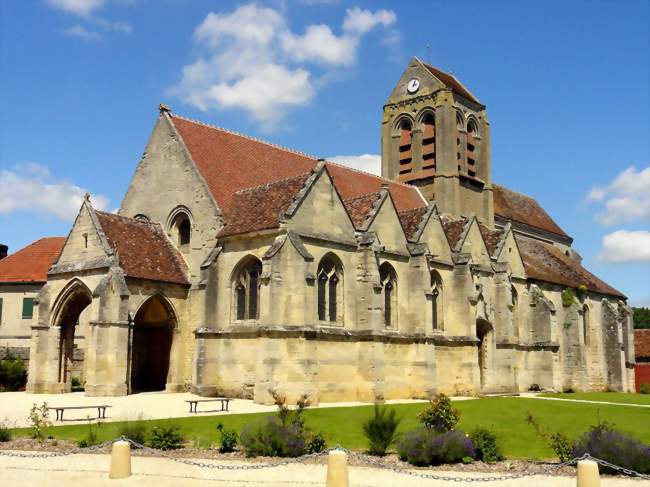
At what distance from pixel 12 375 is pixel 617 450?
26.0 m

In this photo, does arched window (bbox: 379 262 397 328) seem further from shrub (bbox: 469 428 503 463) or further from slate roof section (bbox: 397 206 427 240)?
shrub (bbox: 469 428 503 463)

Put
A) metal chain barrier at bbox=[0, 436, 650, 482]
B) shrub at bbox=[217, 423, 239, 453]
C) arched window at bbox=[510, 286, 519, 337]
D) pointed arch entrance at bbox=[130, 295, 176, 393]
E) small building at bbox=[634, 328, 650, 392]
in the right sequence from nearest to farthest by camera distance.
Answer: metal chain barrier at bbox=[0, 436, 650, 482] → shrub at bbox=[217, 423, 239, 453] → pointed arch entrance at bbox=[130, 295, 176, 393] → arched window at bbox=[510, 286, 519, 337] → small building at bbox=[634, 328, 650, 392]

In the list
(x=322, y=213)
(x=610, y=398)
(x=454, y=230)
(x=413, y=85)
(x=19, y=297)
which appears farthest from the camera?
(x=413, y=85)

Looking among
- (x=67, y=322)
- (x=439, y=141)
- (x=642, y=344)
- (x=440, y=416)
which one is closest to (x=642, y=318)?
(x=642, y=344)

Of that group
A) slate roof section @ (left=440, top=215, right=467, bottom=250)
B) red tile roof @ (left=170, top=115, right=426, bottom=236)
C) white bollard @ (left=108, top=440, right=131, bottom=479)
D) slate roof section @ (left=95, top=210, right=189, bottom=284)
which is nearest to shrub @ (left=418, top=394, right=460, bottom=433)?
white bollard @ (left=108, top=440, right=131, bottom=479)

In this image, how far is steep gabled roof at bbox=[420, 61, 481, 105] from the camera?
41.8 metres

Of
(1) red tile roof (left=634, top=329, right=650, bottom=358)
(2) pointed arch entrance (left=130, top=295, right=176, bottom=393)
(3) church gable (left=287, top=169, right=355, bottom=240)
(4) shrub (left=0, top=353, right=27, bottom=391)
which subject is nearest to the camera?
(3) church gable (left=287, top=169, right=355, bottom=240)

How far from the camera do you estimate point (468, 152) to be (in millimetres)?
42625

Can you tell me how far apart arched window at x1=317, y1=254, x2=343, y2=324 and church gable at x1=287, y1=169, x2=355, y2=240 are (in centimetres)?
109

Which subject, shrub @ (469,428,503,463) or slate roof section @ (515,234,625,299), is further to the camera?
slate roof section @ (515,234,625,299)

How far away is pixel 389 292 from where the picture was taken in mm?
27922

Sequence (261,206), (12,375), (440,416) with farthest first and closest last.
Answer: (12,375), (261,206), (440,416)

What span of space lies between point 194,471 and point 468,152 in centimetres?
3436

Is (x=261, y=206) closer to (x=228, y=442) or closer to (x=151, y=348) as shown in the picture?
(x=151, y=348)
